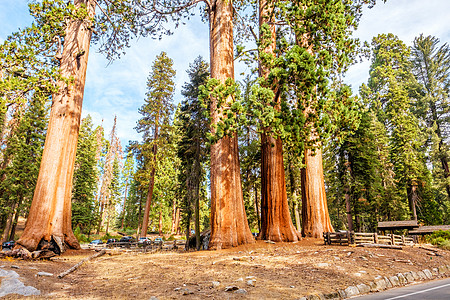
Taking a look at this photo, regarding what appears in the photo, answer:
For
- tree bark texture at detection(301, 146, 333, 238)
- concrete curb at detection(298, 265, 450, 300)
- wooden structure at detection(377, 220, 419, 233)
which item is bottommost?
concrete curb at detection(298, 265, 450, 300)

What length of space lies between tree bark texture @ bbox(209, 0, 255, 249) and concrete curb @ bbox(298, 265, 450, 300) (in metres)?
5.38

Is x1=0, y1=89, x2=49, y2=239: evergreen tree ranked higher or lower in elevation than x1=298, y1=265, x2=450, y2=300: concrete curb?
higher

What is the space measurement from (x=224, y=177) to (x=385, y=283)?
6.71 m

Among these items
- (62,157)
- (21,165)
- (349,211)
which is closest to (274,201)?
(62,157)

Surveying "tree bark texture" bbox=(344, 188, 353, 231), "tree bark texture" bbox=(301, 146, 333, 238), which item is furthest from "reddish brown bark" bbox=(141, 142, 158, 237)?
"tree bark texture" bbox=(344, 188, 353, 231)

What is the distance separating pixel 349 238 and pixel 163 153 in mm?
20599

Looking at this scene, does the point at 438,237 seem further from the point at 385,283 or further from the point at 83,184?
the point at 83,184

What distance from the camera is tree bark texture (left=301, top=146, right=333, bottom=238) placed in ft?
46.4

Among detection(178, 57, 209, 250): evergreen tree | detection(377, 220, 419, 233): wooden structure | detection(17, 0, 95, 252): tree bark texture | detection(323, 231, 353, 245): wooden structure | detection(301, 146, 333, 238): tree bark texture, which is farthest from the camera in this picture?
detection(178, 57, 209, 250): evergreen tree

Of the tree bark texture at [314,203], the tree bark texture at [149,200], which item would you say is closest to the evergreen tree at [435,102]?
the tree bark texture at [314,203]

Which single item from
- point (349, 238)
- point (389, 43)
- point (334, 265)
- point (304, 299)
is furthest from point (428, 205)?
point (304, 299)

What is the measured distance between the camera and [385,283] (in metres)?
6.82

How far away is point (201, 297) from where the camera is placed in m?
4.59

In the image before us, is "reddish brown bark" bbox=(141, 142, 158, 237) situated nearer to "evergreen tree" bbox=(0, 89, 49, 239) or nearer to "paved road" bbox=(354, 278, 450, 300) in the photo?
"evergreen tree" bbox=(0, 89, 49, 239)
